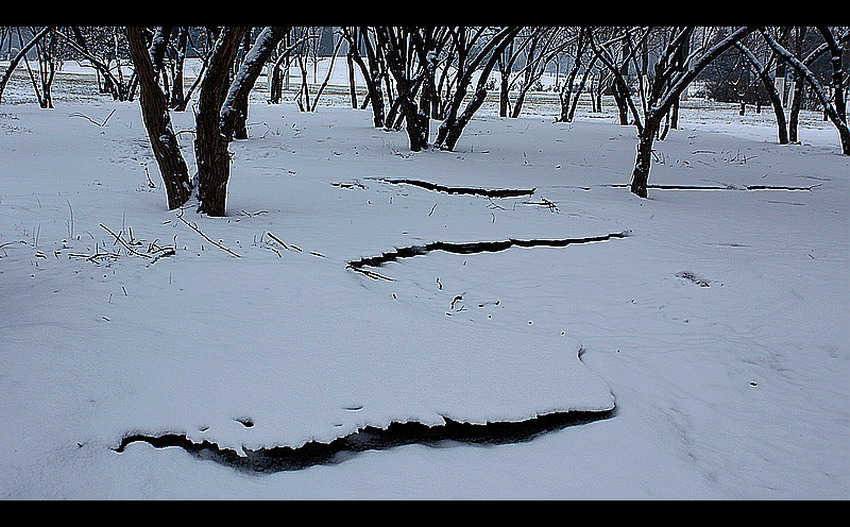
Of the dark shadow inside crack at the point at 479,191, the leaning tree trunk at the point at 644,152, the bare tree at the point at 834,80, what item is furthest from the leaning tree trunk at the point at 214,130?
the bare tree at the point at 834,80

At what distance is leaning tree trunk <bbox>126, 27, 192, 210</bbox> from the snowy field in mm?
199

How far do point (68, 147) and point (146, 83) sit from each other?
461 centimetres

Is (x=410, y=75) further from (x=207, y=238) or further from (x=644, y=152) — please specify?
(x=207, y=238)

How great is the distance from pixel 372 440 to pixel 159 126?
3709mm

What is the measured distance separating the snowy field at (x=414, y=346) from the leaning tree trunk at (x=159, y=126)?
0.20 m

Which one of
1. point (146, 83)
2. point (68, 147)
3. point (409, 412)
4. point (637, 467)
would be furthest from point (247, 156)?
point (637, 467)

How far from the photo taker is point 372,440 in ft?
8.38

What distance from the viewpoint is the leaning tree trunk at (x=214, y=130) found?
16.1ft

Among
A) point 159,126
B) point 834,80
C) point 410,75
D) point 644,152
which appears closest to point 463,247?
point 159,126

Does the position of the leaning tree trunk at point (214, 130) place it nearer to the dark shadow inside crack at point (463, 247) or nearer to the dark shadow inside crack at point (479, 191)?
the dark shadow inside crack at point (463, 247)

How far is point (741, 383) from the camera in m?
3.24

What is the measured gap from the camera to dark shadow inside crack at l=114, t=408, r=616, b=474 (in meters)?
2.39
